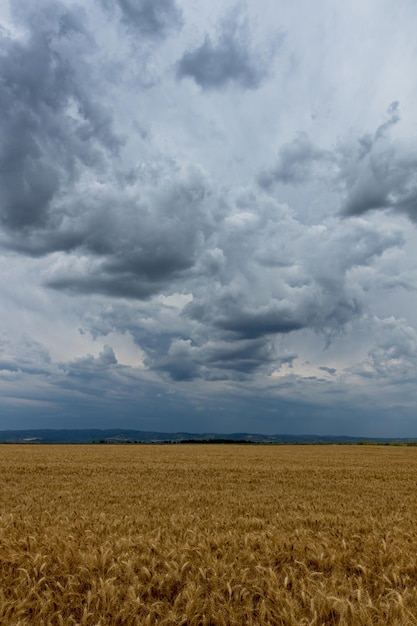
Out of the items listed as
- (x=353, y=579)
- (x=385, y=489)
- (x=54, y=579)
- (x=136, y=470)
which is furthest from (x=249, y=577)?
(x=136, y=470)

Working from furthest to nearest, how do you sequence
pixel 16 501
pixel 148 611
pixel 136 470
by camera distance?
pixel 136 470 < pixel 16 501 < pixel 148 611

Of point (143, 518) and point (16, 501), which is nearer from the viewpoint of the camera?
point (143, 518)

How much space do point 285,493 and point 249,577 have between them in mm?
9571

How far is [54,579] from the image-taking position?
5656 millimetres

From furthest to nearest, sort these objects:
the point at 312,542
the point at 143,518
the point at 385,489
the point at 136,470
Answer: the point at 136,470, the point at 385,489, the point at 143,518, the point at 312,542

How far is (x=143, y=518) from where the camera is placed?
361 inches

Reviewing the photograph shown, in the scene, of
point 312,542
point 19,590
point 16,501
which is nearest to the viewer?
point 19,590

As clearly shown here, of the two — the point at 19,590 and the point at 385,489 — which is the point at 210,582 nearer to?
the point at 19,590

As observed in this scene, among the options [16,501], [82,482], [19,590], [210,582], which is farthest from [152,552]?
[82,482]

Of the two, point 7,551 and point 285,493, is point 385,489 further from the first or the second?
point 7,551

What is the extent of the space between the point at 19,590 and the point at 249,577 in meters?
2.95

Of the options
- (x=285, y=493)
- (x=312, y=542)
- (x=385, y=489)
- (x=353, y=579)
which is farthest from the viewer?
(x=385, y=489)

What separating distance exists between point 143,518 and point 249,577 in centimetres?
398

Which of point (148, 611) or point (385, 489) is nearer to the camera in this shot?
point (148, 611)
